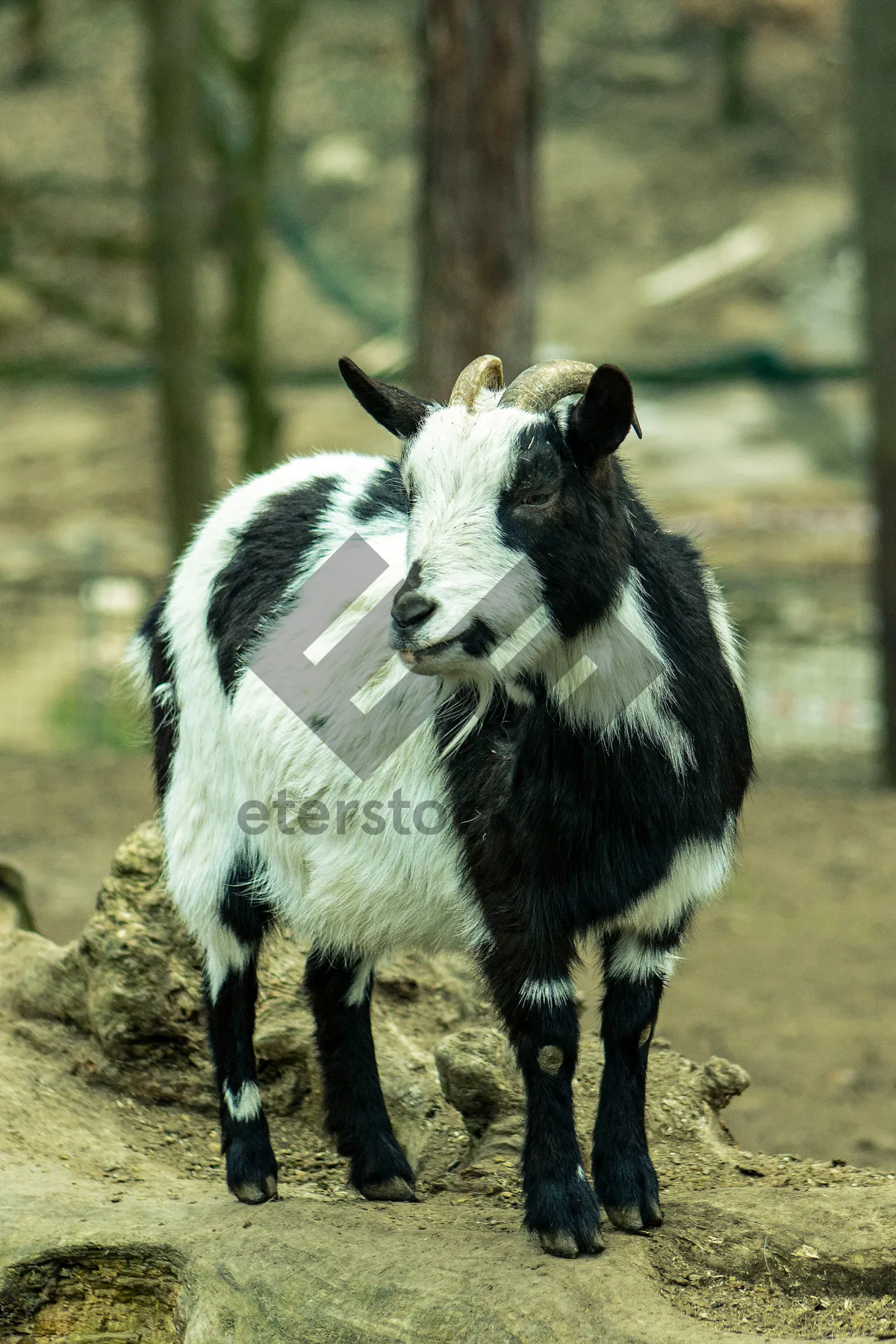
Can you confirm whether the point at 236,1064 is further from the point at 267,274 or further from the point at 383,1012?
the point at 267,274

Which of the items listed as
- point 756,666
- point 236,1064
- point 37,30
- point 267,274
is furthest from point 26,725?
point 37,30

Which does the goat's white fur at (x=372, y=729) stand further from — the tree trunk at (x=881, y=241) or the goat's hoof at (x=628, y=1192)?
the tree trunk at (x=881, y=241)

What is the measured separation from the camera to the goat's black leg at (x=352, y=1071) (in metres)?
3.96

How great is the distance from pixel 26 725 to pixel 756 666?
18.1ft

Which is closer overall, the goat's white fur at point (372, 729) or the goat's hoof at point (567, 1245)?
the goat's white fur at point (372, 729)

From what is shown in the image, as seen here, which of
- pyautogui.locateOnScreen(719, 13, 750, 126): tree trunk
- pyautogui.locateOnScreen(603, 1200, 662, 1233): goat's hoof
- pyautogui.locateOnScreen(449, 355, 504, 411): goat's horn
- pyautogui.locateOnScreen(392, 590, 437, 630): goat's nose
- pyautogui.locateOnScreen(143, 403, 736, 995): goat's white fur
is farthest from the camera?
pyautogui.locateOnScreen(719, 13, 750, 126): tree trunk

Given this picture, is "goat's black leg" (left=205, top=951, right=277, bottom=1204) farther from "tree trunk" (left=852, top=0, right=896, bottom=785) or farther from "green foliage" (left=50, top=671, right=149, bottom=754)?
"green foliage" (left=50, top=671, right=149, bottom=754)

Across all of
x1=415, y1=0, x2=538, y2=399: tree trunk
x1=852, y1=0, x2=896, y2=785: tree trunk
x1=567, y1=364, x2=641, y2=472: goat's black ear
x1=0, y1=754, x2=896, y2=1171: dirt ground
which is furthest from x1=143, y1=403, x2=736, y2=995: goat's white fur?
x1=852, y1=0, x2=896, y2=785: tree trunk

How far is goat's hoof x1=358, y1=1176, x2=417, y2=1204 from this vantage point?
392 centimetres

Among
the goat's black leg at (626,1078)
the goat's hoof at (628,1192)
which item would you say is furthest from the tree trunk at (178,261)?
the goat's hoof at (628,1192)

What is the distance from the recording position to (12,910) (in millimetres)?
5613

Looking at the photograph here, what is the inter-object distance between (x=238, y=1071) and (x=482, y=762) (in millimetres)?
1178

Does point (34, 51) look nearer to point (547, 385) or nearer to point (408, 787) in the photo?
point (408, 787)

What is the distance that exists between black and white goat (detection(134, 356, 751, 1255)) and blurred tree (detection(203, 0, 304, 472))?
27.9 ft
